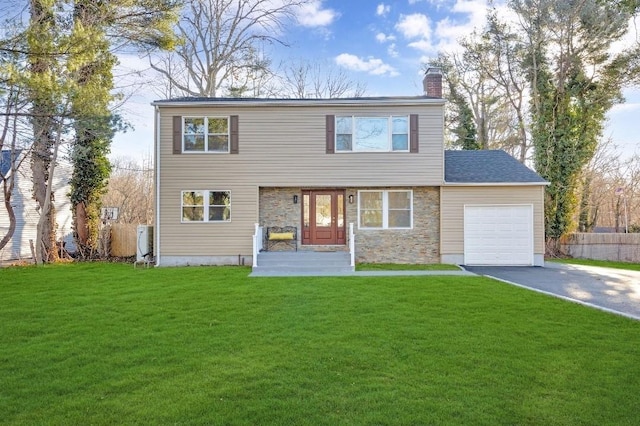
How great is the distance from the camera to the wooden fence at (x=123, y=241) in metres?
15.5

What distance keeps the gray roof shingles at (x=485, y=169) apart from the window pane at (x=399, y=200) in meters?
1.45

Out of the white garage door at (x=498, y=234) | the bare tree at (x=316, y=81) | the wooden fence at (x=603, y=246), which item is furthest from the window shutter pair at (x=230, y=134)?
the wooden fence at (x=603, y=246)

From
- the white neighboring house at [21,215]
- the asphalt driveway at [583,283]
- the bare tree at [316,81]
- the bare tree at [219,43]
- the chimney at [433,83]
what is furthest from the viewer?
the bare tree at [316,81]

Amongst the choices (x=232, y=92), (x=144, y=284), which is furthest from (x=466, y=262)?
(x=232, y=92)

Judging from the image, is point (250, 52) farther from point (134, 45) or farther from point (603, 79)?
point (603, 79)

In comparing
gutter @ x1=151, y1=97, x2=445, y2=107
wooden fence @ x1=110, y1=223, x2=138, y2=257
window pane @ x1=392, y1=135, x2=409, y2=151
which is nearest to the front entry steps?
window pane @ x1=392, y1=135, x2=409, y2=151

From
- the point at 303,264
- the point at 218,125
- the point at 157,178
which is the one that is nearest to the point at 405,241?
the point at 303,264

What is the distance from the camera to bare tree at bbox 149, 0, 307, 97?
2083 centimetres

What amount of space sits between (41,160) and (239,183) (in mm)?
7875

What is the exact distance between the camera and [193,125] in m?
13.3

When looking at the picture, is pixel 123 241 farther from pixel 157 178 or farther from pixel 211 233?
pixel 211 233

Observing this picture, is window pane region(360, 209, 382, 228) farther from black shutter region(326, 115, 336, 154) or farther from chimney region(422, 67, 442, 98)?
chimney region(422, 67, 442, 98)

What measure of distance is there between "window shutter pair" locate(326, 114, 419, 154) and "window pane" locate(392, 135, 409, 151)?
137mm

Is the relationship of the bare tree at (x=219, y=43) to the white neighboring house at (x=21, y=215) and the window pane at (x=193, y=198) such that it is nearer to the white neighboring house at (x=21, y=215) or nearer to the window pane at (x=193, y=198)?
the white neighboring house at (x=21, y=215)
